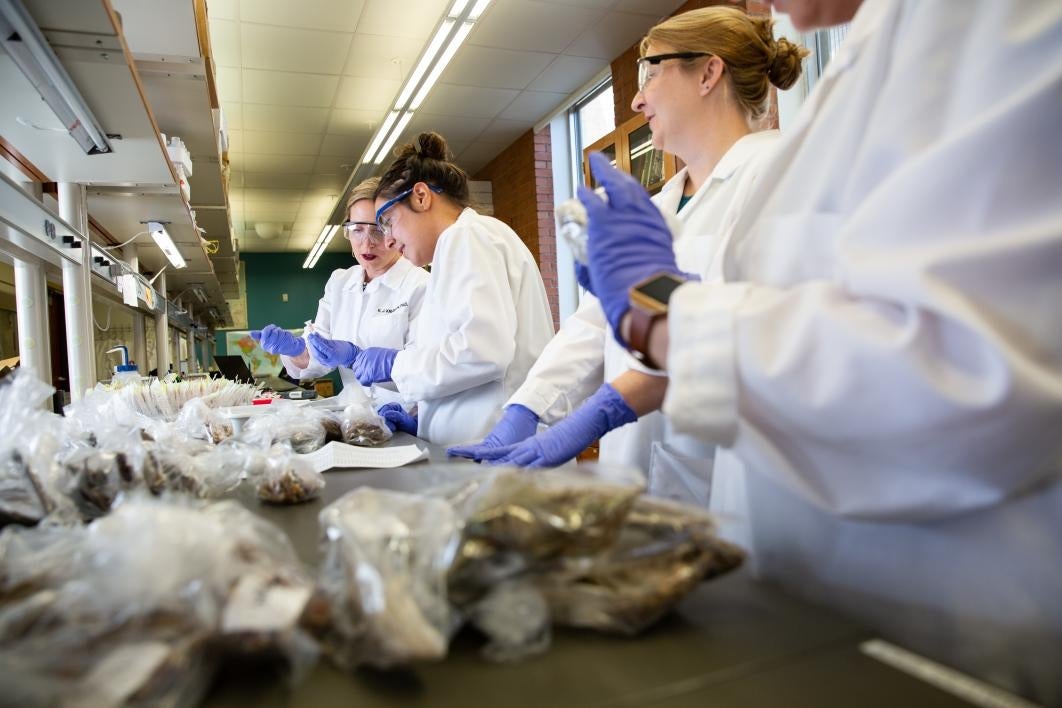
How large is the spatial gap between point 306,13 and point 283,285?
365 inches

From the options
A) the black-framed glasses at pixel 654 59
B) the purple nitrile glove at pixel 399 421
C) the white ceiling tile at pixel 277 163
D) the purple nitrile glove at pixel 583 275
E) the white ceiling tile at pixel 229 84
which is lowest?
the purple nitrile glove at pixel 399 421

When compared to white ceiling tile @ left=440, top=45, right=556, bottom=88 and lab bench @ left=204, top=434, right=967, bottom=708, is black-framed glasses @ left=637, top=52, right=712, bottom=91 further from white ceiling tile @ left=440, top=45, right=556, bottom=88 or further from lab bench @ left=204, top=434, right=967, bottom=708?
white ceiling tile @ left=440, top=45, right=556, bottom=88

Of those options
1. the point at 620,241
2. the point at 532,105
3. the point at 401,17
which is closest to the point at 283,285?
the point at 532,105

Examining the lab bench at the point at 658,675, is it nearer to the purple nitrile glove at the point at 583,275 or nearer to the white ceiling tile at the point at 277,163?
the purple nitrile glove at the point at 583,275

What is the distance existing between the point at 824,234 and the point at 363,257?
281cm

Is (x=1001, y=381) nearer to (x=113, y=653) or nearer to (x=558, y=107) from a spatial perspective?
(x=113, y=653)

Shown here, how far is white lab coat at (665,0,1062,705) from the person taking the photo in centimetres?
54

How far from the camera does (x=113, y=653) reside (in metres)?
0.43

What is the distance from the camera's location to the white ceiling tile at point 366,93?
5254mm

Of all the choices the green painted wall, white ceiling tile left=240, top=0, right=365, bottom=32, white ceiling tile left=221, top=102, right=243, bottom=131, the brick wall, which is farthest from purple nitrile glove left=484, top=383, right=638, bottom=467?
the green painted wall

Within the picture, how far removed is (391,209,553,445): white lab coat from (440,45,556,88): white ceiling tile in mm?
3257

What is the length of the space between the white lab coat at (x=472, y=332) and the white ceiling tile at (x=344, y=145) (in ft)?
15.9

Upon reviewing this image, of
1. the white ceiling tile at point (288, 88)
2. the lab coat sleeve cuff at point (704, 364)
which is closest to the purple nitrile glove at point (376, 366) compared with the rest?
the lab coat sleeve cuff at point (704, 364)

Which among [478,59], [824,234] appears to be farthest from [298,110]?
[824,234]
